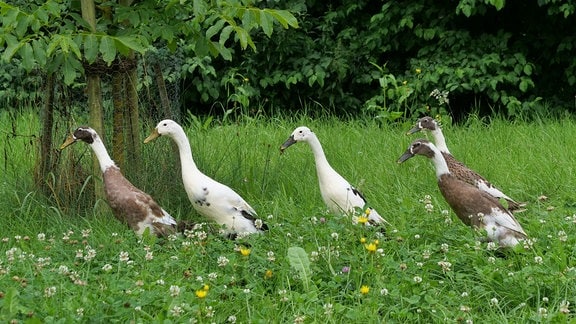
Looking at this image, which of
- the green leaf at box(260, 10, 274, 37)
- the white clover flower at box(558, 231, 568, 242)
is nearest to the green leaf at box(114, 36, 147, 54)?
the green leaf at box(260, 10, 274, 37)

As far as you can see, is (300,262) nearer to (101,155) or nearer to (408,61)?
(101,155)

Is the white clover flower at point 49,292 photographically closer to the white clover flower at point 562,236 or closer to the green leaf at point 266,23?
the green leaf at point 266,23

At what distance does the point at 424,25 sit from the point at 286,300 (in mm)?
6249

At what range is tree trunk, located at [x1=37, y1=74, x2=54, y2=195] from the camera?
18.4 ft

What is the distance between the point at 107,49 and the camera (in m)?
4.56

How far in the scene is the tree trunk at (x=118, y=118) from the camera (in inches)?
220

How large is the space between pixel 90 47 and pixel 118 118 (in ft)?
3.61

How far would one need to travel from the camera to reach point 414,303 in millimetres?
3859

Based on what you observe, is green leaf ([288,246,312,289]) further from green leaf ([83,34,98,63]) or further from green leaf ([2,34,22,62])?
green leaf ([2,34,22,62])

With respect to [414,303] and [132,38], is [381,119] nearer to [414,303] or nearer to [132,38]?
[132,38]

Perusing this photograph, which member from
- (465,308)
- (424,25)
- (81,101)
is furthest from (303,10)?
(465,308)

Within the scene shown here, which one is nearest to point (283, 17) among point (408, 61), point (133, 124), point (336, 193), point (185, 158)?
point (185, 158)

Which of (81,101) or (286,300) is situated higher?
(81,101)

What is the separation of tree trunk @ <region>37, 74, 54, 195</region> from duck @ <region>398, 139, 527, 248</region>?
235 centimetres
